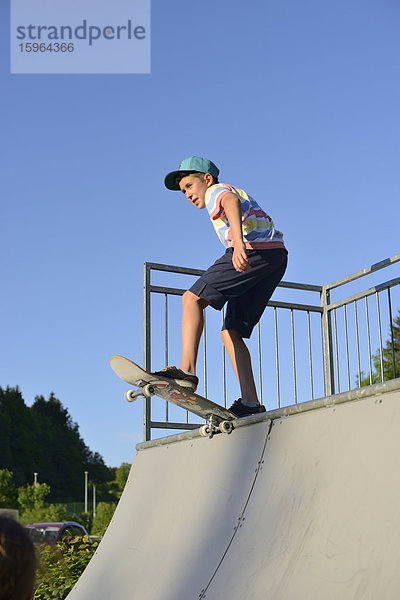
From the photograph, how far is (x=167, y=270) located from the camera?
6.07 m

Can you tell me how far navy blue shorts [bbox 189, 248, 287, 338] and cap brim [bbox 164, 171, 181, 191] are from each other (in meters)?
0.65

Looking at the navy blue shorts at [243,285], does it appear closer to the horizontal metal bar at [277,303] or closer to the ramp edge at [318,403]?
the ramp edge at [318,403]

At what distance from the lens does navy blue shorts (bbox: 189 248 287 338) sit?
443cm

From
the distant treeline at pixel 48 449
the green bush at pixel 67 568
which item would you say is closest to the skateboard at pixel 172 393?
the green bush at pixel 67 568

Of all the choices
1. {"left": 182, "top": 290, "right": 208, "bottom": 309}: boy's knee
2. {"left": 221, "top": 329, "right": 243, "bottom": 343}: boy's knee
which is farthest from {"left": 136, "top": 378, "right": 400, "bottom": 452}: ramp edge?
{"left": 182, "top": 290, "right": 208, "bottom": 309}: boy's knee

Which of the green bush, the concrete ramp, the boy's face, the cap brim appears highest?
the cap brim

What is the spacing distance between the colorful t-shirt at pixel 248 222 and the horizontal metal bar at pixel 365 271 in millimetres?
1530

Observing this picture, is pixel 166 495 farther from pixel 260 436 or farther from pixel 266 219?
pixel 266 219

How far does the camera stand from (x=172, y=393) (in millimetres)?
4262

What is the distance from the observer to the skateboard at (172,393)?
13.4 feet

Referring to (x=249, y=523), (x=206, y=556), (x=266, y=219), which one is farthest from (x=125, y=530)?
(x=266, y=219)

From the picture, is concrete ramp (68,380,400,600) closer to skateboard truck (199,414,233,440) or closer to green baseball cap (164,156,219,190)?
skateboard truck (199,414,233,440)

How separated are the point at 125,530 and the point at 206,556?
1154 millimetres

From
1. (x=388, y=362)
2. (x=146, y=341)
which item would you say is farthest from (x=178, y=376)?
(x=388, y=362)
